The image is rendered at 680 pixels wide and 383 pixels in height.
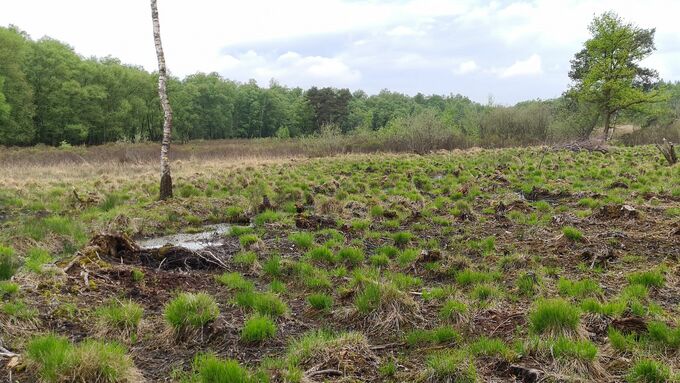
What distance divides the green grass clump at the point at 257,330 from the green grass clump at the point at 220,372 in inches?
24.5

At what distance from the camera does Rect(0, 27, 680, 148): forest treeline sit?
39.2 meters

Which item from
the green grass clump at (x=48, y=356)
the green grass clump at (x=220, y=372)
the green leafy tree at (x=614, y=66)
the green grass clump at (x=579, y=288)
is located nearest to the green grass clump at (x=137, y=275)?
the green grass clump at (x=48, y=356)

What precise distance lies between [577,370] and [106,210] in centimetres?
1101

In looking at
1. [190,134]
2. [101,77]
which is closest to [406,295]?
[101,77]

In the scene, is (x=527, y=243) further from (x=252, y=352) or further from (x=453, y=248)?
(x=252, y=352)

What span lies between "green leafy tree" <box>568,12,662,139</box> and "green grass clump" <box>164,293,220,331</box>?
124ft

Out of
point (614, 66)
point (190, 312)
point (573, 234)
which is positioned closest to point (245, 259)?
point (190, 312)

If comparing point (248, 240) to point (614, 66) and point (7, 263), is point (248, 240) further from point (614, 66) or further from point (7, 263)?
point (614, 66)

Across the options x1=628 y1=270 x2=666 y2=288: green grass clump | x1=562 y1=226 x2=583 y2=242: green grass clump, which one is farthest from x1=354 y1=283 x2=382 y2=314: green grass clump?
x1=562 y1=226 x2=583 y2=242: green grass clump

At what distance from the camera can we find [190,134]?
76125 mm

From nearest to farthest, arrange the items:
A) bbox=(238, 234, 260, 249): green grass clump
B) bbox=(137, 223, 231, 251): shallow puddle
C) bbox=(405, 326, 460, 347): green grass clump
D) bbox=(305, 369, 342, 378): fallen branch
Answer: bbox=(305, 369, 342, 378): fallen branch, bbox=(405, 326, 460, 347): green grass clump, bbox=(238, 234, 260, 249): green grass clump, bbox=(137, 223, 231, 251): shallow puddle

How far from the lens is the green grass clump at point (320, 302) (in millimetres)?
5445

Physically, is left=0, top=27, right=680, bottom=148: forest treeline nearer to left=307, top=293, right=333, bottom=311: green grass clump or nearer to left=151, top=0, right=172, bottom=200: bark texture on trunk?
left=151, top=0, right=172, bottom=200: bark texture on trunk

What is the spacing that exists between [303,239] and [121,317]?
388 centimetres
